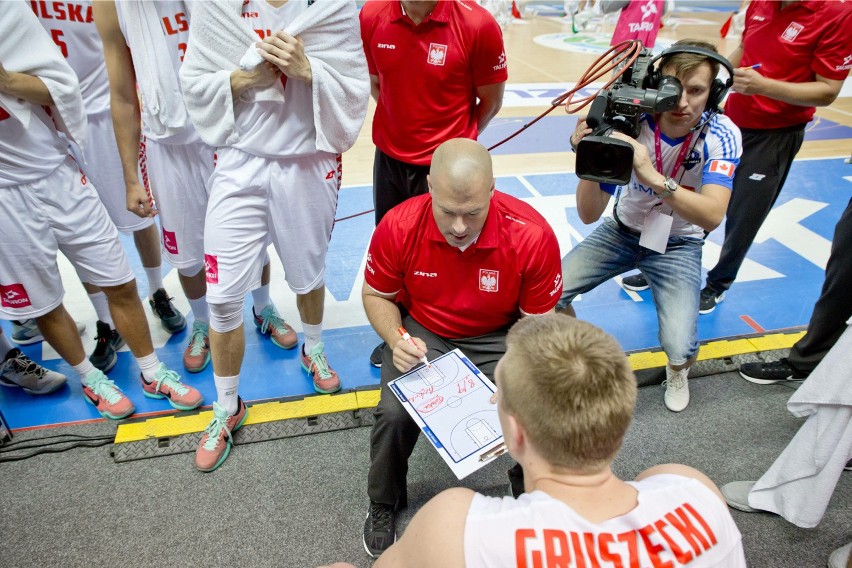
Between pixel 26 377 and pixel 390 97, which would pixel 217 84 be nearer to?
pixel 390 97

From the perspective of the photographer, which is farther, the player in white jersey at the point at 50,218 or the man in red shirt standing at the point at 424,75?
the man in red shirt standing at the point at 424,75

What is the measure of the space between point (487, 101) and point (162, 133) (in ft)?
5.34

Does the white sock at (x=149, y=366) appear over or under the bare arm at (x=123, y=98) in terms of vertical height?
under

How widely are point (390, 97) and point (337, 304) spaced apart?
1445 millimetres

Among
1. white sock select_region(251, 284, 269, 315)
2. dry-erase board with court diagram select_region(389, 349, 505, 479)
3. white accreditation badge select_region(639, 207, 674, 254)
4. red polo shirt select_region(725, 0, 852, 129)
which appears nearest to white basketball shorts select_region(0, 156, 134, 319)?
white sock select_region(251, 284, 269, 315)

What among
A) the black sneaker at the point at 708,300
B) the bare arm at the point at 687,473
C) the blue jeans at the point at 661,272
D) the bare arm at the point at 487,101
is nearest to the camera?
the bare arm at the point at 687,473

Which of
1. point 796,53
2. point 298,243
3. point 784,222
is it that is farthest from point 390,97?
point 784,222

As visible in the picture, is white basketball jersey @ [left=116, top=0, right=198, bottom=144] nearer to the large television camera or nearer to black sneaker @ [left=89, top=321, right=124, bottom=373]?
black sneaker @ [left=89, top=321, right=124, bottom=373]

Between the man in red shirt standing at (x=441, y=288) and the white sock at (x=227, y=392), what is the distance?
0.82 metres

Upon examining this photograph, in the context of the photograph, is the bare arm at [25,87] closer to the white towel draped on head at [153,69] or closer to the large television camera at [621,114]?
the white towel draped on head at [153,69]

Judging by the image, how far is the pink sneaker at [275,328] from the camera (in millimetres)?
3361

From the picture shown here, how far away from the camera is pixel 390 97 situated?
114 inches

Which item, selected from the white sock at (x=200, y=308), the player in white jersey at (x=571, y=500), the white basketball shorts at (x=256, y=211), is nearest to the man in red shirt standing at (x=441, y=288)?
the white basketball shorts at (x=256, y=211)

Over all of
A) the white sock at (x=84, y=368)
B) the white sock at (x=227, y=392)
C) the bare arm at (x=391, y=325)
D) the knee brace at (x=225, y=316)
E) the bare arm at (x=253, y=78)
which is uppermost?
the bare arm at (x=253, y=78)
